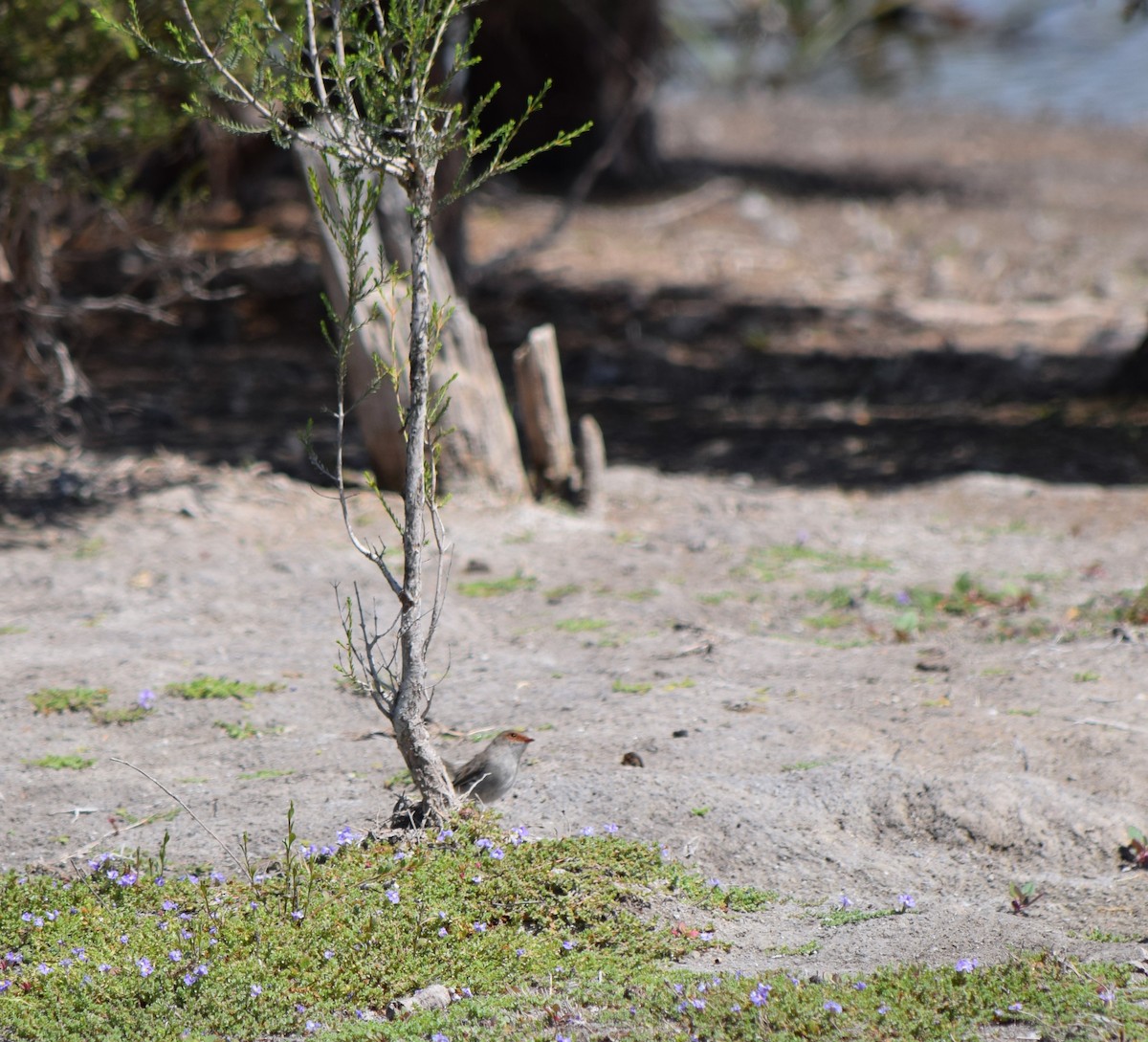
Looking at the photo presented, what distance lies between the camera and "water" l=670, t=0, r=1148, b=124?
20.8m

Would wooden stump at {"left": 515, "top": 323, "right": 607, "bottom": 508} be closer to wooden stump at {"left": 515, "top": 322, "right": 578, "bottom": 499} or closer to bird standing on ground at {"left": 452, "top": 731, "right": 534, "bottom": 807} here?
wooden stump at {"left": 515, "top": 322, "right": 578, "bottom": 499}

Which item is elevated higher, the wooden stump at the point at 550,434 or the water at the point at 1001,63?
the water at the point at 1001,63

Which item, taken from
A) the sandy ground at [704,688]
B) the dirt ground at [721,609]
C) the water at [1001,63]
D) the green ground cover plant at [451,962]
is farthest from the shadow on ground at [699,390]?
the water at [1001,63]

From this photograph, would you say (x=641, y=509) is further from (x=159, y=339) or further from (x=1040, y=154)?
(x=1040, y=154)

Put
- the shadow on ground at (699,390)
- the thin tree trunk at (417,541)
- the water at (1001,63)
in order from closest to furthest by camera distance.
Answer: the thin tree trunk at (417,541) < the shadow on ground at (699,390) < the water at (1001,63)

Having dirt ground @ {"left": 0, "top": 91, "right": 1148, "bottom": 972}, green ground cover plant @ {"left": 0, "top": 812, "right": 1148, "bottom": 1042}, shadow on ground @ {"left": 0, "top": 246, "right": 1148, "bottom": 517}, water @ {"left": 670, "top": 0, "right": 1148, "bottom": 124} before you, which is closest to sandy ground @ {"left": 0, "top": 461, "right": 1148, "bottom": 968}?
dirt ground @ {"left": 0, "top": 91, "right": 1148, "bottom": 972}

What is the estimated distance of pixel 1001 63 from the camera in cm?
2447

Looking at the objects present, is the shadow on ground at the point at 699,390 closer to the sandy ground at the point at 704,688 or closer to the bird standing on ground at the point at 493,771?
the sandy ground at the point at 704,688

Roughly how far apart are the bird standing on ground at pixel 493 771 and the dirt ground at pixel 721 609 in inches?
3.6

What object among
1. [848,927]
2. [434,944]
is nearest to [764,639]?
[848,927]

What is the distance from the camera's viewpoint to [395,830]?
3371 millimetres

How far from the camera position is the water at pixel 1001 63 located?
20844mm

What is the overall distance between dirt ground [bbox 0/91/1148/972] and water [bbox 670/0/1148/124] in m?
11.1

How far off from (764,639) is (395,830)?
1.78 meters
